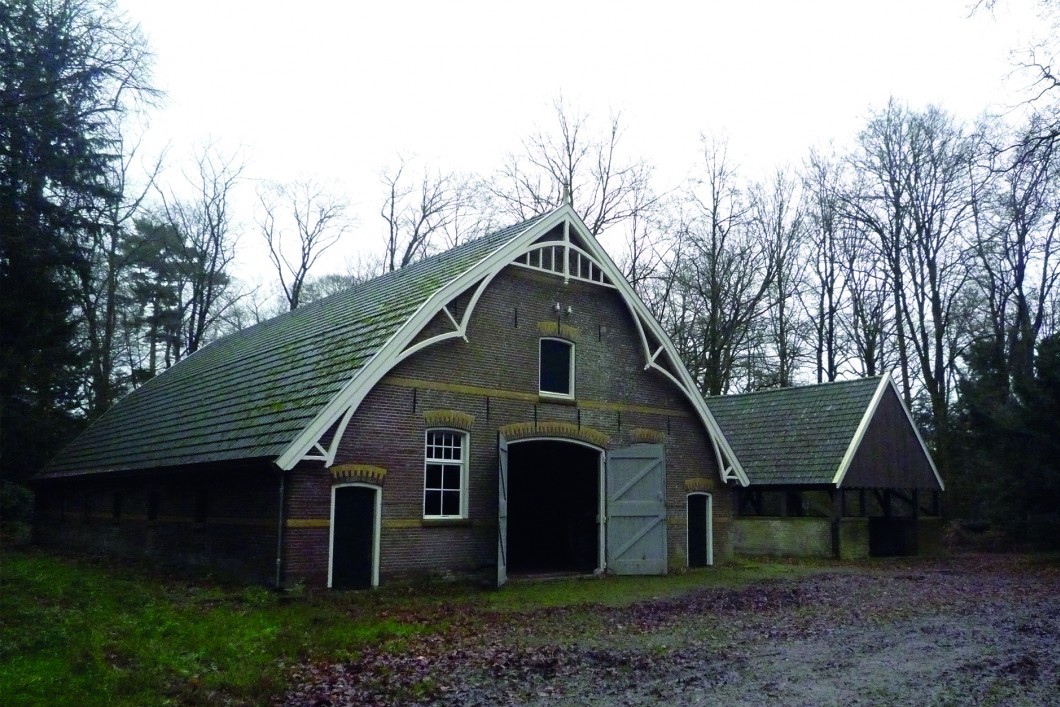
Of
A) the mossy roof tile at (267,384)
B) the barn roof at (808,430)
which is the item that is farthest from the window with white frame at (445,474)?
the barn roof at (808,430)

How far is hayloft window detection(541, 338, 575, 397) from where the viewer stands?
19.9 metres

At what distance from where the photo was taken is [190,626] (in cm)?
1152

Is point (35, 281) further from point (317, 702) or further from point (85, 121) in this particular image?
point (317, 702)

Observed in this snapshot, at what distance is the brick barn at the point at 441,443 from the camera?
16078 mm

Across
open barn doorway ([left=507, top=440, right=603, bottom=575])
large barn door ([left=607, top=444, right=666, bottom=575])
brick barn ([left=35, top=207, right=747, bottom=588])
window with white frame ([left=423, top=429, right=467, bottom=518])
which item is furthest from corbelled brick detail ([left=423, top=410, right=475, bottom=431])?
large barn door ([left=607, top=444, right=666, bottom=575])

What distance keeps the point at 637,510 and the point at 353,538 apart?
22.4 feet

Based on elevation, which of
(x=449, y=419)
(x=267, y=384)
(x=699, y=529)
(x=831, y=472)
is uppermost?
(x=267, y=384)

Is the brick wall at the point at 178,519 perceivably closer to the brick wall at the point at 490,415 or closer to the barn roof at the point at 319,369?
the barn roof at the point at 319,369

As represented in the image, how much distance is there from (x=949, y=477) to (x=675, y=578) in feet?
65.1

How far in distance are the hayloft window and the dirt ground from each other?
5695 millimetres

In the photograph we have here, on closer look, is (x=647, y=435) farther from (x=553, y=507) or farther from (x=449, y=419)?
(x=449, y=419)

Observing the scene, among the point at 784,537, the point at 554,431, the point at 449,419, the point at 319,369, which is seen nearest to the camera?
the point at 319,369

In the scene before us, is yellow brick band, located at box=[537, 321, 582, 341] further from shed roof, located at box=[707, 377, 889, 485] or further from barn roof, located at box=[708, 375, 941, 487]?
barn roof, located at box=[708, 375, 941, 487]

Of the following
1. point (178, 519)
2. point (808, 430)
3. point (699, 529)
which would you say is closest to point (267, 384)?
point (178, 519)
